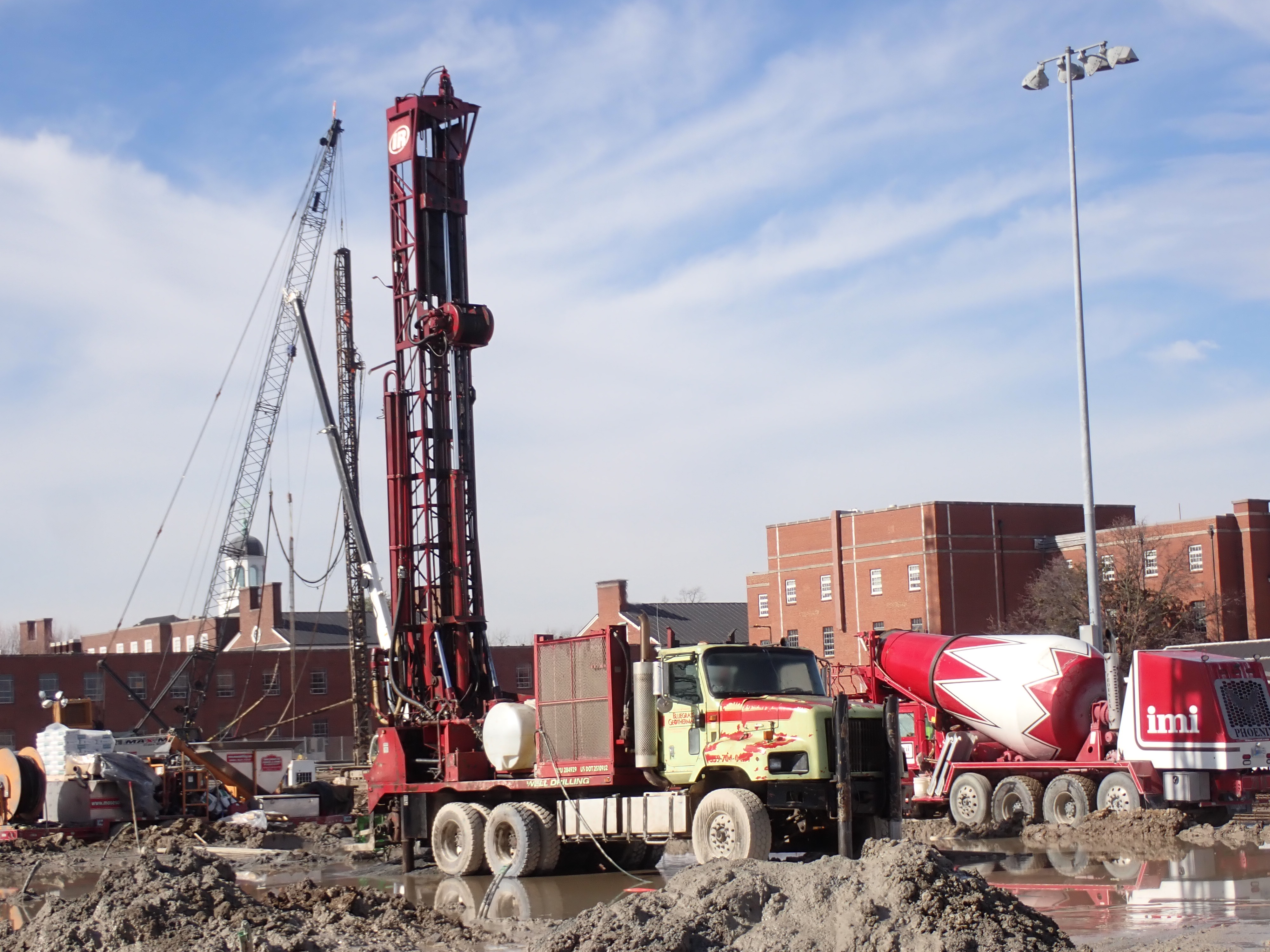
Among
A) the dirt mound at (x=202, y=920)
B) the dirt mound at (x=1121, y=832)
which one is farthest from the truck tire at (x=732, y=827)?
the dirt mound at (x=1121, y=832)

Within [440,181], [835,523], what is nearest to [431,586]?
[440,181]

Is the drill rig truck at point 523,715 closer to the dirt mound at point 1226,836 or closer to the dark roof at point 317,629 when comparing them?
the dirt mound at point 1226,836

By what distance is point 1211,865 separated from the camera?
58.7ft

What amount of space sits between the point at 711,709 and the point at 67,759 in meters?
16.3

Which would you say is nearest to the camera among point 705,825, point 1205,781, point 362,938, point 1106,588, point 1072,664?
point 362,938

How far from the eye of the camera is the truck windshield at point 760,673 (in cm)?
1673

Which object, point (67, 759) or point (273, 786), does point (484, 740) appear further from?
point (273, 786)

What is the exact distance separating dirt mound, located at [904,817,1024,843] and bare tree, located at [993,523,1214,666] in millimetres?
30572

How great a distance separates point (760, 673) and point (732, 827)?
1.94 meters

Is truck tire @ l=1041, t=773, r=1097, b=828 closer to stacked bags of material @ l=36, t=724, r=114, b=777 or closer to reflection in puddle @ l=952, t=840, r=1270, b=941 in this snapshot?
reflection in puddle @ l=952, t=840, r=1270, b=941

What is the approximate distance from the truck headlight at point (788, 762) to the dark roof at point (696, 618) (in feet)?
213

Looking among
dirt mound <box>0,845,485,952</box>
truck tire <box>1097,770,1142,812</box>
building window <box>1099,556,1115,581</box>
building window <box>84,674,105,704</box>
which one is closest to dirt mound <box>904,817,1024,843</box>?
truck tire <box>1097,770,1142,812</box>

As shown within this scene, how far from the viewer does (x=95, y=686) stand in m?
71.5

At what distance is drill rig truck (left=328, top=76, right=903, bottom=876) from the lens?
1616 cm
